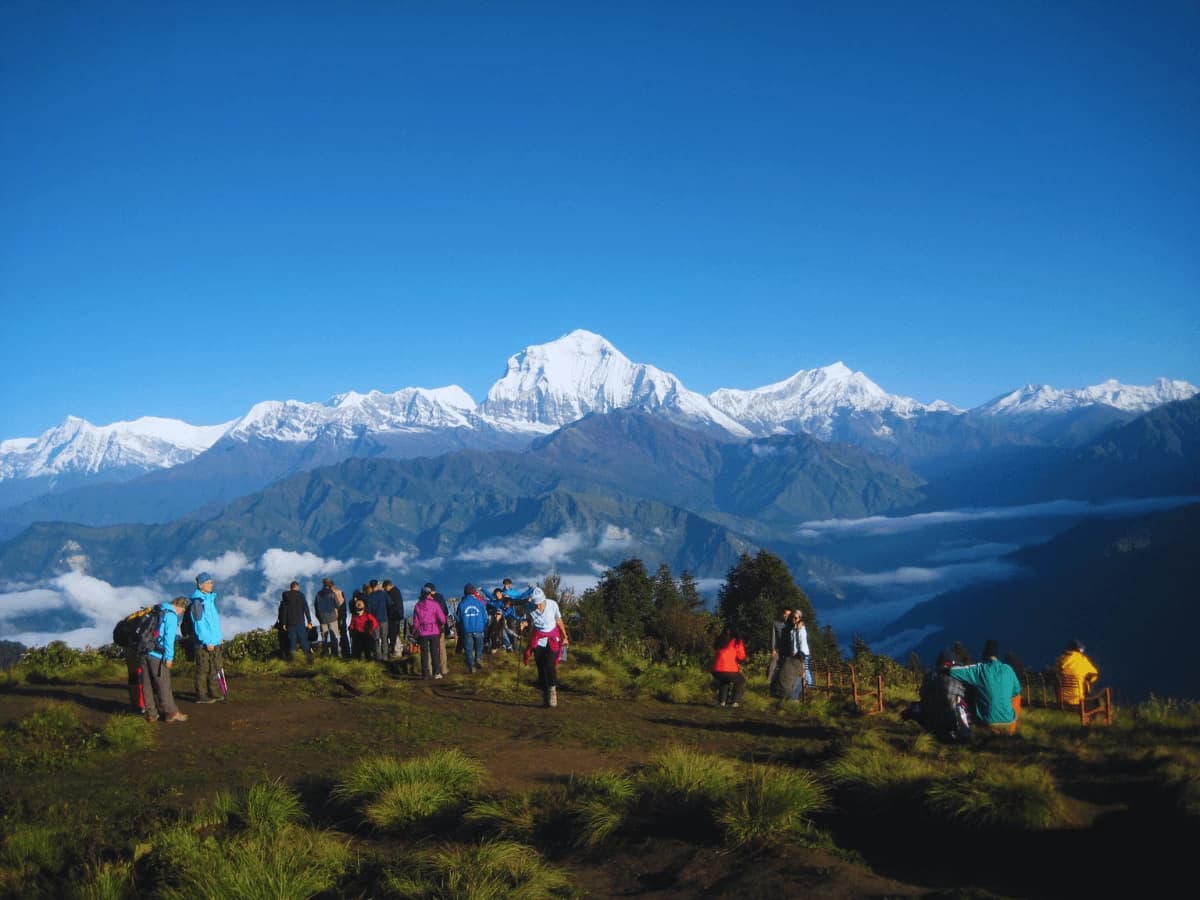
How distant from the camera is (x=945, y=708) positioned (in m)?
12.0

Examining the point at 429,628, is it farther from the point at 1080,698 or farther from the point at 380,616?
the point at 1080,698

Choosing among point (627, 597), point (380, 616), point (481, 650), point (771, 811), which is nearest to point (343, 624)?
point (380, 616)

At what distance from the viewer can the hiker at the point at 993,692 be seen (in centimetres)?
1212

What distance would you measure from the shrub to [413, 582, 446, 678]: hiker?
11.0m

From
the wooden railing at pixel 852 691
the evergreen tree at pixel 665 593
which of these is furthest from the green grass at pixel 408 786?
the evergreen tree at pixel 665 593

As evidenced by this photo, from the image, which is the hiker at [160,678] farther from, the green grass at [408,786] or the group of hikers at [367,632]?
the green grass at [408,786]

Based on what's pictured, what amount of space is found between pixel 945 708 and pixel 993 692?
796 millimetres

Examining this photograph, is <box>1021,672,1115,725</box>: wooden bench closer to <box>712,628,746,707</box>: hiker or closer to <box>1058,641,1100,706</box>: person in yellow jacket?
<box>1058,641,1100,706</box>: person in yellow jacket

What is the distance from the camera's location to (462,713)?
15.5 metres

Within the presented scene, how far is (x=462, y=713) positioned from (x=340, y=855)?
736 cm

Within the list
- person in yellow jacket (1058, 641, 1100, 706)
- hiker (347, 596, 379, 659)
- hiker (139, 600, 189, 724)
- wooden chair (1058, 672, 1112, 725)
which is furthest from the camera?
hiker (347, 596, 379, 659)

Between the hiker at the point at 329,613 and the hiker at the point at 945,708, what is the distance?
15191 millimetres

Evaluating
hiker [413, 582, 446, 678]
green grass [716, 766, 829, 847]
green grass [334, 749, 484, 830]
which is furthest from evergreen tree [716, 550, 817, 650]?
green grass [716, 766, 829, 847]

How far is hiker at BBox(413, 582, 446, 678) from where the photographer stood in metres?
19.0
